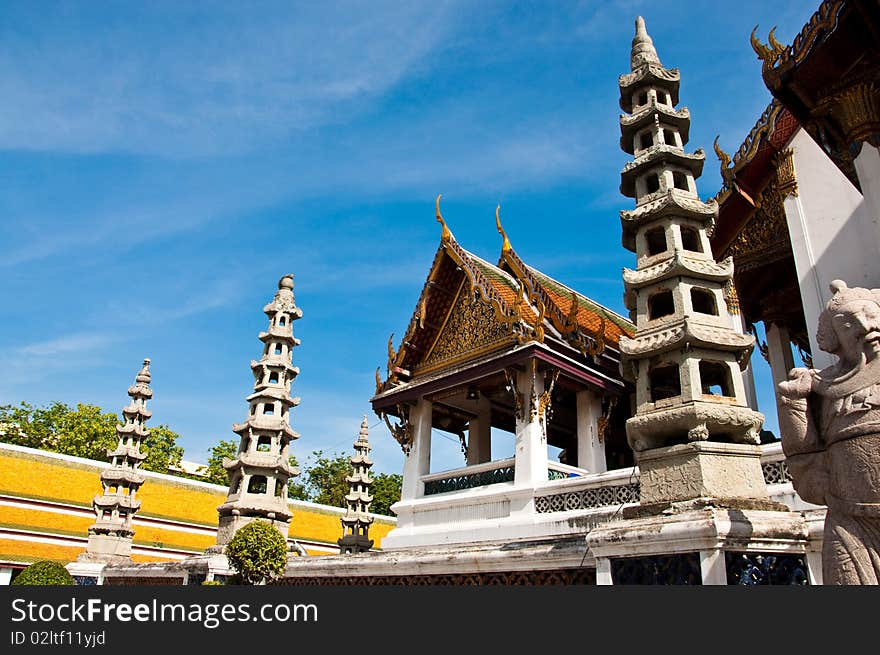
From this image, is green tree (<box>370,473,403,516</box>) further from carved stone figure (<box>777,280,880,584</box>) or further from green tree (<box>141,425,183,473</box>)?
carved stone figure (<box>777,280,880,584</box>)

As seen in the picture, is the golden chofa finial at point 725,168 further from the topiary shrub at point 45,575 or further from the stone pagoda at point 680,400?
the topiary shrub at point 45,575

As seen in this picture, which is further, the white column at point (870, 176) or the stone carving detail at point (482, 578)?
the white column at point (870, 176)

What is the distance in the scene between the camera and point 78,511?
71.9ft

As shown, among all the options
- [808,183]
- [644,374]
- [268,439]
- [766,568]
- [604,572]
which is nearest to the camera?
[766,568]

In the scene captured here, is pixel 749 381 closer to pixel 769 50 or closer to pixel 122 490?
pixel 769 50

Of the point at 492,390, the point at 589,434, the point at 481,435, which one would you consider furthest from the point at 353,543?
the point at 589,434

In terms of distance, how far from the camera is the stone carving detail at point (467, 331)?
40.4 feet

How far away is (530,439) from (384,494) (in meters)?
28.9

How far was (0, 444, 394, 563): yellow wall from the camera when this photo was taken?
66.9 ft

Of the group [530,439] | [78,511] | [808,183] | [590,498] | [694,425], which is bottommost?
[590,498]

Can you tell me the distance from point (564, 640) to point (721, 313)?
450cm

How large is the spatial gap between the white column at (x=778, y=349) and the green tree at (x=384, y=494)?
26.1 m

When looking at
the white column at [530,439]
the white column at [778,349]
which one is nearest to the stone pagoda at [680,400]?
the white column at [530,439]

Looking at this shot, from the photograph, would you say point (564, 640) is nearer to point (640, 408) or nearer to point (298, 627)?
point (298, 627)
